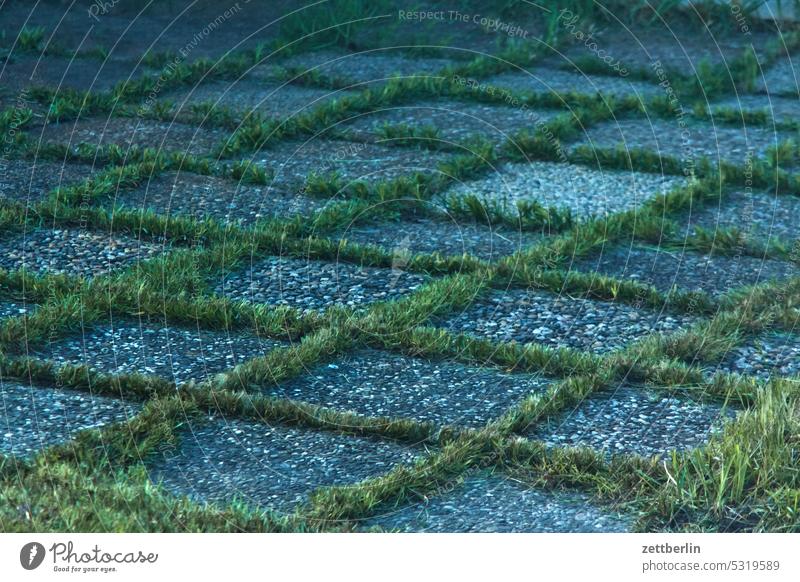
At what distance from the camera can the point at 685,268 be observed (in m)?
4.47

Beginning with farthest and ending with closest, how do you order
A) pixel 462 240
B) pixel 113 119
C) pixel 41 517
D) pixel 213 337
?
pixel 113 119 → pixel 462 240 → pixel 213 337 → pixel 41 517

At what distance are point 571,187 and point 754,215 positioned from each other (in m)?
0.70

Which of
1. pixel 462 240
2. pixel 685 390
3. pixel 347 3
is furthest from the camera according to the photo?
pixel 347 3

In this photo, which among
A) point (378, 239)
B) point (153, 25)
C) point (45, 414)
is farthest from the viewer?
point (153, 25)

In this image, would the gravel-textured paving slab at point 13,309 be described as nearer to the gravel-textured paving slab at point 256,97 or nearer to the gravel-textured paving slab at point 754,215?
the gravel-textured paving slab at point 256,97

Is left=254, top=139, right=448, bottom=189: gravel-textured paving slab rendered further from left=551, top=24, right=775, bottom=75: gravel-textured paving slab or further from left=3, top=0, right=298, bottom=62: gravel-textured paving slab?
left=551, top=24, right=775, bottom=75: gravel-textured paving slab

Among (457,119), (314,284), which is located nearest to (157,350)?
(314,284)

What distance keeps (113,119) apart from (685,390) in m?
3.21

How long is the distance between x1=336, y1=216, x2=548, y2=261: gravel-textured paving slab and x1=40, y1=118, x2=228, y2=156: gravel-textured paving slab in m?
1.04

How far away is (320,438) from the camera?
3.24m

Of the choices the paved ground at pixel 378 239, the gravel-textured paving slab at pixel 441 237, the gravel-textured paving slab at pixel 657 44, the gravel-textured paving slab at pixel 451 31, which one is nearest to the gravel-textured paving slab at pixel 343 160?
the paved ground at pixel 378 239

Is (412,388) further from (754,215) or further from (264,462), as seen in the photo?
(754,215)

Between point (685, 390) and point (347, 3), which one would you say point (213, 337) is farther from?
point (347, 3)

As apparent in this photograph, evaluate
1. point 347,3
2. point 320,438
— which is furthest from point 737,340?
point 347,3
